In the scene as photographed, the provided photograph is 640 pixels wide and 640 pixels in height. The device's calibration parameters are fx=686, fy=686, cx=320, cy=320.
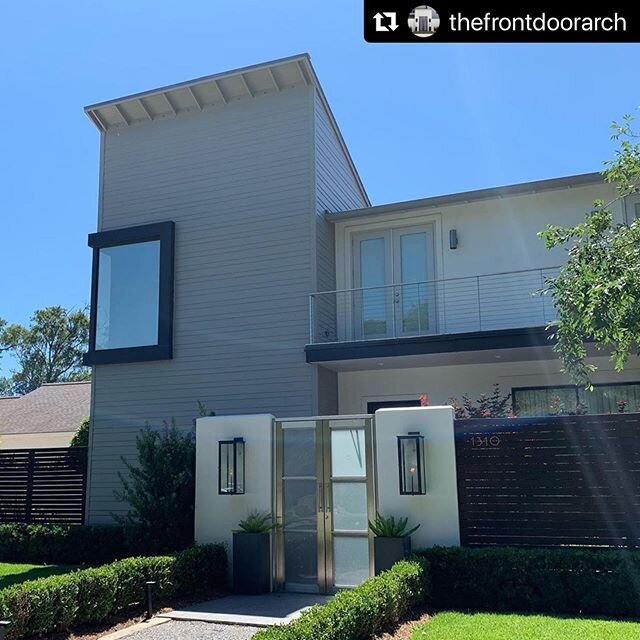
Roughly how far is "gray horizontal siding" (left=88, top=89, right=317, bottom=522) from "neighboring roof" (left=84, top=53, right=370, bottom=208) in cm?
22

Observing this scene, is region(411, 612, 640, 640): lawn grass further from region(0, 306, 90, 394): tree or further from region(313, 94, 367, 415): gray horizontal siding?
region(0, 306, 90, 394): tree

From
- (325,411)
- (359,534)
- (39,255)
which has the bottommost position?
(359,534)

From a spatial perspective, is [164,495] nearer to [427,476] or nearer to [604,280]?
[427,476]

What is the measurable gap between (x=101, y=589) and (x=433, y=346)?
22.7 feet

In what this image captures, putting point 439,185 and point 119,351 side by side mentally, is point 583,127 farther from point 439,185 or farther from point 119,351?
point 119,351

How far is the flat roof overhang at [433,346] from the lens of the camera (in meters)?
11.8

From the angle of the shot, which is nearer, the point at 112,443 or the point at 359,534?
the point at 359,534

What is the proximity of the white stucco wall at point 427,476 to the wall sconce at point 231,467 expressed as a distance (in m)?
2.08

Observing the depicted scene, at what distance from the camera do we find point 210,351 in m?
13.9

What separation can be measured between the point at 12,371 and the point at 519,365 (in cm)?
4682

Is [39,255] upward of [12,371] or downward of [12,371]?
upward

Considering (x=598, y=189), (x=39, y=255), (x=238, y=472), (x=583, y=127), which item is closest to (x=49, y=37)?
(x=238, y=472)

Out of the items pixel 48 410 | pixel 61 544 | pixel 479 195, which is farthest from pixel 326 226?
pixel 48 410

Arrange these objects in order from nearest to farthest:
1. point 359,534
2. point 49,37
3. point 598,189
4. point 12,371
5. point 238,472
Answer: point 359,534
point 238,472
point 49,37
point 598,189
point 12,371
